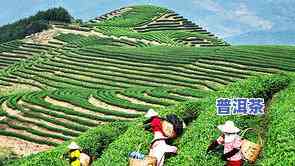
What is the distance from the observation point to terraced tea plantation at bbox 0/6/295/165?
17594mm

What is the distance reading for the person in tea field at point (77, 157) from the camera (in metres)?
17.4

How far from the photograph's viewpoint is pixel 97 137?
19.5m

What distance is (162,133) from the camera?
15898mm

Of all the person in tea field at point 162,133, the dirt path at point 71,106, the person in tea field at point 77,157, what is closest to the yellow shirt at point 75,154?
the person in tea field at point 77,157

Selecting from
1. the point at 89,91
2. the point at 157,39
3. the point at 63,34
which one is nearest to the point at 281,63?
the point at 89,91

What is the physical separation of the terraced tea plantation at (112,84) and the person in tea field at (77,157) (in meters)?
0.49

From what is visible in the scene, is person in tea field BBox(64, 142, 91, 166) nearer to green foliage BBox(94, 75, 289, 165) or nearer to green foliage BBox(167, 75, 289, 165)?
green foliage BBox(94, 75, 289, 165)

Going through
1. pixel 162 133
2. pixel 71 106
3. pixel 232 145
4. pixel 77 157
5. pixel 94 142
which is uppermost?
pixel 232 145

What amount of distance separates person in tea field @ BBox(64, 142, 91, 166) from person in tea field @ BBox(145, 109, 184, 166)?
7.77ft

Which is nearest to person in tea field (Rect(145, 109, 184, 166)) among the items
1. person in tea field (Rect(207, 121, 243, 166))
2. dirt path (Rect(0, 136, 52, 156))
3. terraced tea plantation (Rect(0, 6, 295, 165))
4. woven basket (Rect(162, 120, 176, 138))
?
woven basket (Rect(162, 120, 176, 138))

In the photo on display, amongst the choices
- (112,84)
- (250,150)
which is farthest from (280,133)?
(112,84)

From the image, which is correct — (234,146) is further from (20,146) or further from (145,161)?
(20,146)

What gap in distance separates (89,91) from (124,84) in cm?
548

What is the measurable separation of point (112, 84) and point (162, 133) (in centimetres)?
4841
